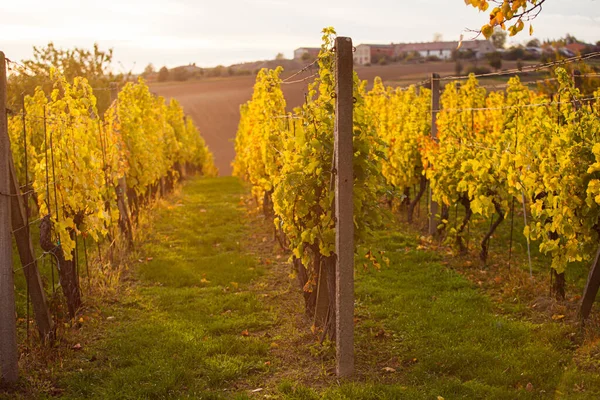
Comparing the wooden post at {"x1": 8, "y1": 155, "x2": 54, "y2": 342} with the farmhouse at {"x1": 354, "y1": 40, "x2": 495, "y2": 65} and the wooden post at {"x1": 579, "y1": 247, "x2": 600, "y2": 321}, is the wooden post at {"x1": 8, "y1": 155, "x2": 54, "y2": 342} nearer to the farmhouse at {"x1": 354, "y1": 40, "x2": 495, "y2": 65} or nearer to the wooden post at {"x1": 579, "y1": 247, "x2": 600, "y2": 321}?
the wooden post at {"x1": 579, "y1": 247, "x2": 600, "y2": 321}

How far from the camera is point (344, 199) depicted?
5219mm

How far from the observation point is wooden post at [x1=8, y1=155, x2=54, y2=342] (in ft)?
18.2

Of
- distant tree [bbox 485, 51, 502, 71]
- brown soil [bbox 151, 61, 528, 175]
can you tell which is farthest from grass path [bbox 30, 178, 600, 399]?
distant tree [bbox 485, 51, 502, 71]

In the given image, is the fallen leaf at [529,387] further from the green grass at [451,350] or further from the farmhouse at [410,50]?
the farmhouse at [410,50]

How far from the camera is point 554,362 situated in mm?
5512

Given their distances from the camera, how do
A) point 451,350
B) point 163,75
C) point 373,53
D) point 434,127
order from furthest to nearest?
point 163,75 → point 373,53 → point 434,127 → point 451,350

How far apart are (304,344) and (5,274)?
2.62 metres

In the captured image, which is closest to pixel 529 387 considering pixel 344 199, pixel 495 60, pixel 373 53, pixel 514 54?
pixel 344 199

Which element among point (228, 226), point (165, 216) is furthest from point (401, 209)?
point (165, 216)

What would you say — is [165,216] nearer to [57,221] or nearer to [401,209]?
[401,209]

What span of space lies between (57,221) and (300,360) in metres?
2.83

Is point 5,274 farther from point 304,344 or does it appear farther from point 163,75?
point 163,75

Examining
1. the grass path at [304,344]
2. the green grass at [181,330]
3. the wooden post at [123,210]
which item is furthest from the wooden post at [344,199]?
the wooden post at [123,210]

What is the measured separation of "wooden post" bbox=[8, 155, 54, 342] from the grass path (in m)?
0.46
